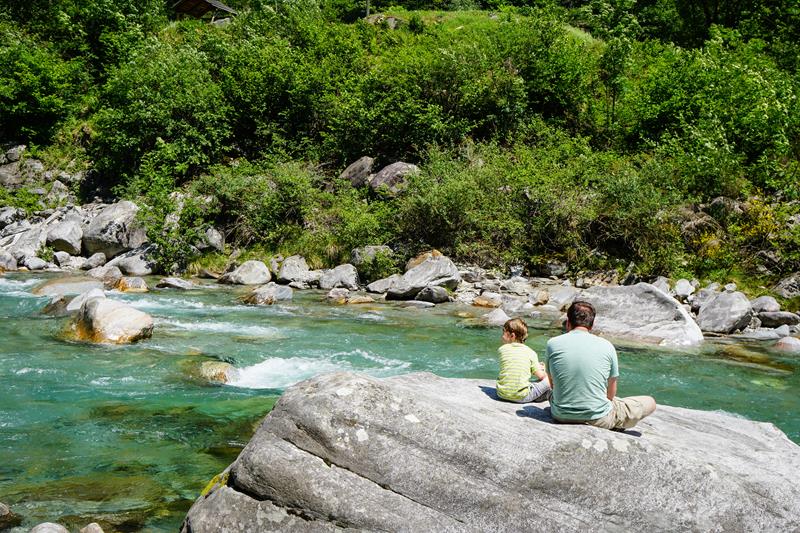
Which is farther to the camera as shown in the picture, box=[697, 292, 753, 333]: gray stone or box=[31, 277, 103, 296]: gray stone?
box=[31, 277, 103, 296]: gray stone

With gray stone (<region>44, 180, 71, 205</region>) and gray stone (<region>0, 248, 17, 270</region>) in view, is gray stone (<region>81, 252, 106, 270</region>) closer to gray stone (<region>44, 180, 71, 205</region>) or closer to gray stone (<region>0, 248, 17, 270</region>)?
gray stone (<region>0, 248, 17, 270</region>)

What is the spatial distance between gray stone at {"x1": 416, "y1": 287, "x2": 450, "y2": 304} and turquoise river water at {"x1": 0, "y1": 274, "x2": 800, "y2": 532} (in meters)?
0.68

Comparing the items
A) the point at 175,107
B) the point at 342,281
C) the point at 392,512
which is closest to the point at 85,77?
the point at 175,107

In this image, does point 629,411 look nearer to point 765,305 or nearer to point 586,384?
point 586,384

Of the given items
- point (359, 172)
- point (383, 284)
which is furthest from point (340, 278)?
point (359, 172)

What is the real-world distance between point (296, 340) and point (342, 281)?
7.53 meters

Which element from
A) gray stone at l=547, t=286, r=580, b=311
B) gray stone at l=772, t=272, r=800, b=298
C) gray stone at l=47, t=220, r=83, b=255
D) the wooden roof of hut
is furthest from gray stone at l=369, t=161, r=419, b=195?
the wooden roof of hut

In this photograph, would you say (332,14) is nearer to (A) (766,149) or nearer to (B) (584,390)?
(A) (766,149)

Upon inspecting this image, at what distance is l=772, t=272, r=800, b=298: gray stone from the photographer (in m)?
17.0

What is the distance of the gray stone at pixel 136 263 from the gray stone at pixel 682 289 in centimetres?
1674

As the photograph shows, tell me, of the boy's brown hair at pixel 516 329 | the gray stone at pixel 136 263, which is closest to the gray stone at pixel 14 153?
the gray stone at pixel 136 263

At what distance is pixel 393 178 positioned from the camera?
2492cm

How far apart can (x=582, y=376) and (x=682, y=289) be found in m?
13.6

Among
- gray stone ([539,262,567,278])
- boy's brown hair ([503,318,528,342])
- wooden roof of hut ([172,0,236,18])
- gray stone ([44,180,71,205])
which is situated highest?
wooden roof of hut ([172,0,236,18])
